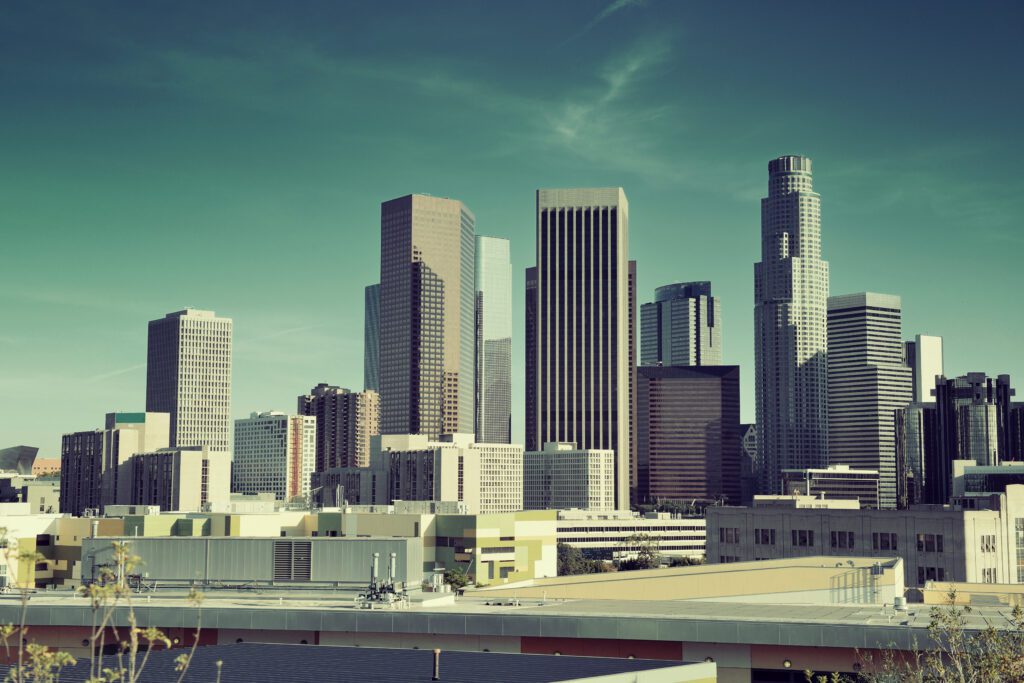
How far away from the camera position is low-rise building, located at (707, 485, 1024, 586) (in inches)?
5758

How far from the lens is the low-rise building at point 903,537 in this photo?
146 metres

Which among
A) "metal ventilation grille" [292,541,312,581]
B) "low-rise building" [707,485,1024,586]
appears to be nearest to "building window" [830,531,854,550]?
"low-rise building" [707,485,1024,586]

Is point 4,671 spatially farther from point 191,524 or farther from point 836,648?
point 191,524

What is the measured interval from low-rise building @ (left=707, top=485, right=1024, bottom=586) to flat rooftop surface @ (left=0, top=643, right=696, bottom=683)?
113217mm

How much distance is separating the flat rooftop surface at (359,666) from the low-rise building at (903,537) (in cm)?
11322

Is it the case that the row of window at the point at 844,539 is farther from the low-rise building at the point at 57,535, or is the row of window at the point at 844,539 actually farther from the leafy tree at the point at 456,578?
the low-rise building at the point at 57,535

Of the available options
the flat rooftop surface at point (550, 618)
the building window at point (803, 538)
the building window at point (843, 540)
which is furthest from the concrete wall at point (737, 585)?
the building window at point (803, 538)

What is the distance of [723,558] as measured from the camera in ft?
538

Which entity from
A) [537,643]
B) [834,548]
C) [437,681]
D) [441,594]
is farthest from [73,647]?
[834,548]

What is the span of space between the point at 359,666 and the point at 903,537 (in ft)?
400

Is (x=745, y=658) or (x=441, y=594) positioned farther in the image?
(x=441, y=594)

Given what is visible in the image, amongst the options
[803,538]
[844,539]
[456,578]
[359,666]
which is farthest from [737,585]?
[456,578]

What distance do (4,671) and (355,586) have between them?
27207 mm

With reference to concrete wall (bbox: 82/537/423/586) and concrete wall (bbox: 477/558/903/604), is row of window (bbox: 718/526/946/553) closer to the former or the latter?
concrete wall (bbox: 477/558/903/604)
